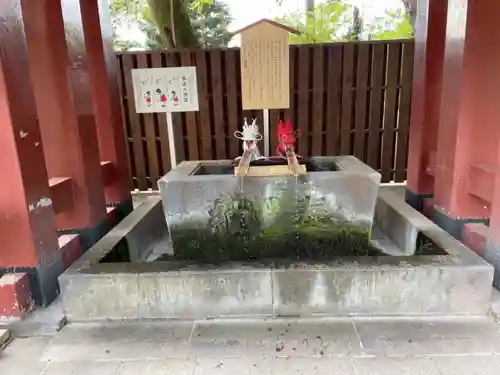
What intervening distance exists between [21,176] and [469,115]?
3.46 m

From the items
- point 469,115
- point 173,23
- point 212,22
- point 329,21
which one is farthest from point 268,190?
point 329,21

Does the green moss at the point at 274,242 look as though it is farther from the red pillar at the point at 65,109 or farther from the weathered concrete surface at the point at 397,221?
the red pillar at the point at 65,109

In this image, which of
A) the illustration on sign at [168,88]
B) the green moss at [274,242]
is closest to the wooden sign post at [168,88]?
the illustration on sign at [168,88]

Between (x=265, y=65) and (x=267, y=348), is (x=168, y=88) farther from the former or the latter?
(x=267, y=348)

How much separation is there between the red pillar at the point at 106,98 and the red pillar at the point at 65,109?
2.21ft

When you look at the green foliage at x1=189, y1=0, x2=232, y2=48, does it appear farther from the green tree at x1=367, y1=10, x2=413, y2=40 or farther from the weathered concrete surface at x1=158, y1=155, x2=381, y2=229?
the weathered concrete surface at x1=158, y1=155, x2=381, y2=229

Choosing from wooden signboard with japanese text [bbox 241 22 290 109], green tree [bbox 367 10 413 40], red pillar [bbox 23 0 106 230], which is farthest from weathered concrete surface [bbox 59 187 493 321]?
green tree [bbox 367 10 413 40]

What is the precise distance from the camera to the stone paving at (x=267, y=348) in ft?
7.33

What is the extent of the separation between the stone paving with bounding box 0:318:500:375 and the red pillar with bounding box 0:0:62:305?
1.74ft

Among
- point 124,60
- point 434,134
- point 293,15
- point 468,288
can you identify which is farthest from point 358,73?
point 293,15

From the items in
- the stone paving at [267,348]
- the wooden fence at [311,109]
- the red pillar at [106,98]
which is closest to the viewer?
the stone paving at [267,348]

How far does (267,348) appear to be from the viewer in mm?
2404

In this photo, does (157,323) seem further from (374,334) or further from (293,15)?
(293,15)

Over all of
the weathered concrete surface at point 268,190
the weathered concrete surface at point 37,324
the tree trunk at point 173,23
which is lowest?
the weathered concrete surface at point 37,324
